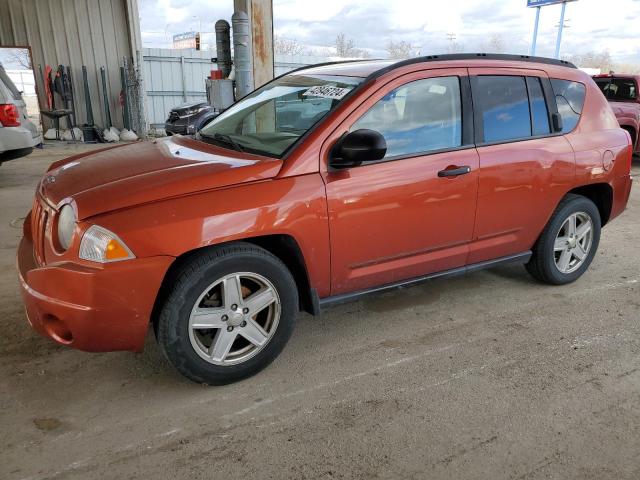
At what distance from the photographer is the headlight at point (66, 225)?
2.61 metres

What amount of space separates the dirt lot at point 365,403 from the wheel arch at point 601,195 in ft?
3.06

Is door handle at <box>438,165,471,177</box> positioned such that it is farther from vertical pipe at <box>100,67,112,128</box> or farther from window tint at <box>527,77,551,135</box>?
vertical pipe at <box>100,67,112,128</box>

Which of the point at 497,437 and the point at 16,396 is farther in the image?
the point at 16,396

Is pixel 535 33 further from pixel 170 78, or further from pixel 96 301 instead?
pixel 96 301

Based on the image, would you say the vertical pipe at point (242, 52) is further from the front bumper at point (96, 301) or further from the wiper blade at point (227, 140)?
the front bumper at point (96, 301)

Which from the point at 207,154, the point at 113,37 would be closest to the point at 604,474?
the point at 207,154

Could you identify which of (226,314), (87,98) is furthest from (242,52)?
(87,98)

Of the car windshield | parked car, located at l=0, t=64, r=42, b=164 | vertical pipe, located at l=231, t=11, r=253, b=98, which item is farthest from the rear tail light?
the car windshield

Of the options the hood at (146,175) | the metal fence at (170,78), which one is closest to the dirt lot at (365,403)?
the hood at (146,175)

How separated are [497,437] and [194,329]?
1603 mm

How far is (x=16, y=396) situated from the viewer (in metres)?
2.80

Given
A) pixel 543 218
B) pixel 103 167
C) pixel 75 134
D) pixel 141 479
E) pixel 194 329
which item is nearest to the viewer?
pixel 141 479

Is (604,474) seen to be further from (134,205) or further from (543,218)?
(134,205)

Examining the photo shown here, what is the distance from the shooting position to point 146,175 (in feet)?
9.27
